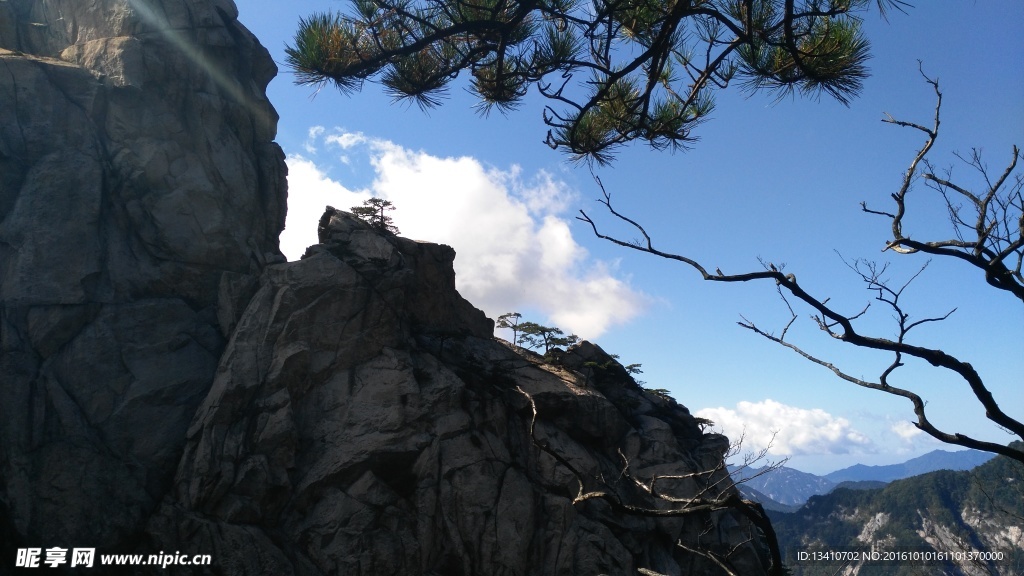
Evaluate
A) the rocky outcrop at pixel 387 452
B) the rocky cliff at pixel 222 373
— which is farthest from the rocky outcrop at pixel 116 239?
the rocky outcrop at pixel 387 452

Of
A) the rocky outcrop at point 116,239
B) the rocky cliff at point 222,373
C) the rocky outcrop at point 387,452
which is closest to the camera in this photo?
the rocky outcrop at point 116,239

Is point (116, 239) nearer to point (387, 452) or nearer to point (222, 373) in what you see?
point (222, 373)

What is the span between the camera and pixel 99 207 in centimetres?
1593

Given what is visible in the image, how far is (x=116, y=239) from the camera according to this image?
1633 centimetres

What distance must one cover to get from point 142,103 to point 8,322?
21.7 feet

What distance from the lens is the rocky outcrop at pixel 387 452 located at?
14336mm

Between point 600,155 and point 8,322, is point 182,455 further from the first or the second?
point 600,155

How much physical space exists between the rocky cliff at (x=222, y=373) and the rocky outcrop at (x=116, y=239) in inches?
2.1

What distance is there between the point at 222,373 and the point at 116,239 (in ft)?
14.7

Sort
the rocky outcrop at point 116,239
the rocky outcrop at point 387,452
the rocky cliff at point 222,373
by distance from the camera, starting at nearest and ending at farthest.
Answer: the rocky outcrop at point 116,239 < the rocky cliff at point 222,373 < the rocky outcrop at point 387,452

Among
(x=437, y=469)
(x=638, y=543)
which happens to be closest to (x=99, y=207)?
(x=437, y=469)

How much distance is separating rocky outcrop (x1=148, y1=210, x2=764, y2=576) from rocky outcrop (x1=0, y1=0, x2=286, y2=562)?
113cm

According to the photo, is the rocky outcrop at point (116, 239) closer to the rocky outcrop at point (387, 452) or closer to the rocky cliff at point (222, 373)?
the rocky cliff at point (222, 373)

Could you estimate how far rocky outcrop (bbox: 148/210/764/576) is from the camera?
1434 centimetres
